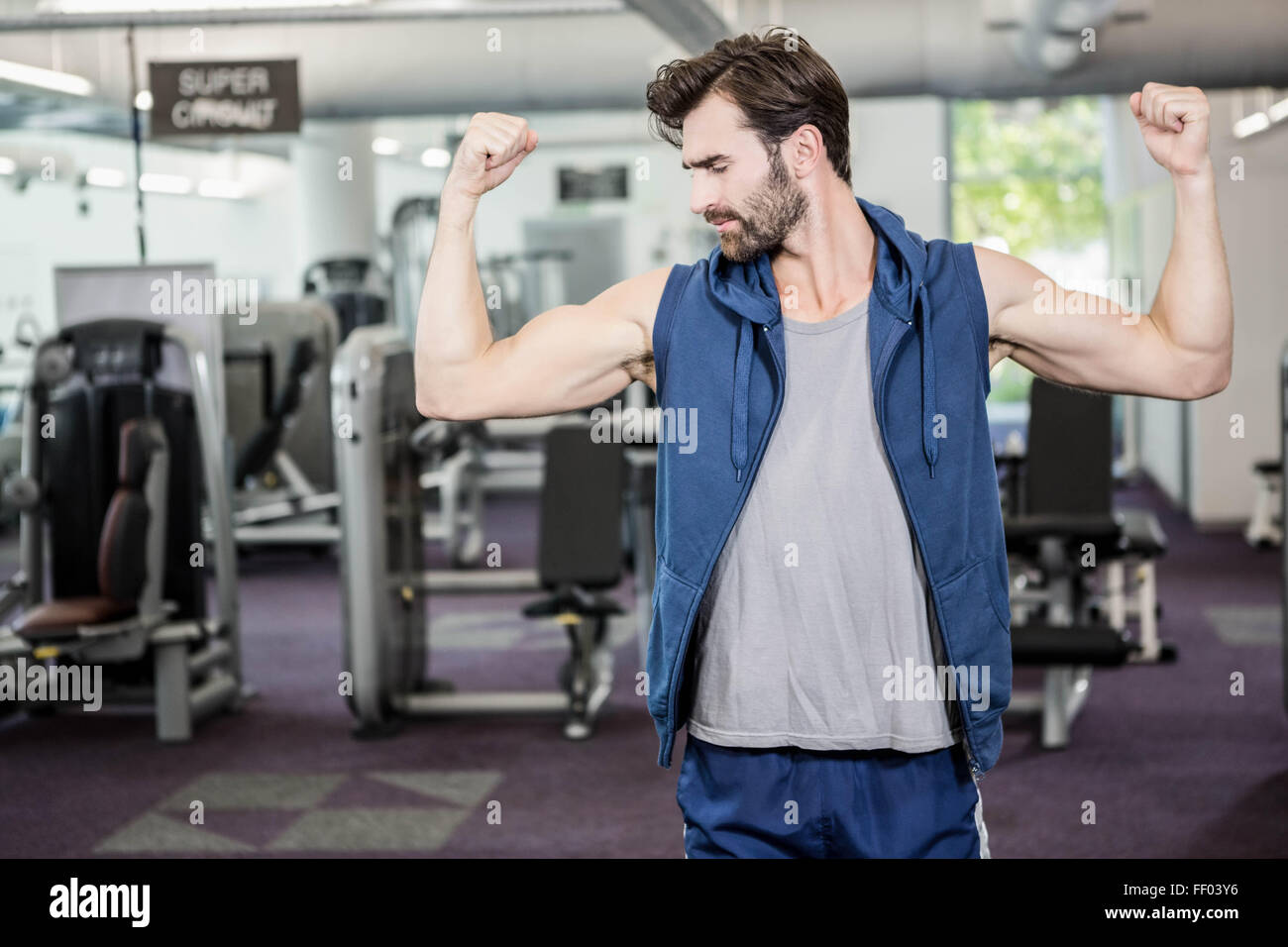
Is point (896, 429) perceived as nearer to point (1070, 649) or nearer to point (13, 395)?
point (1070, 649)

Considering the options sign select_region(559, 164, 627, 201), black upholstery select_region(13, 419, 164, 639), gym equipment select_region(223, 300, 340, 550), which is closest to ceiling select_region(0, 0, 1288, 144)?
gym equipment select_region(223, 300, 340, 550)

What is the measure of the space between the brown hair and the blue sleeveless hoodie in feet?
0.49

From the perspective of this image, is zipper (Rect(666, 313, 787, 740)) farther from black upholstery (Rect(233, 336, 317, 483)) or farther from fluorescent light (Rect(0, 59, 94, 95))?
fluorescent light (Rect(0, 59, 94, 95))

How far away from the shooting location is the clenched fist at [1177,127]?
1.39 metres

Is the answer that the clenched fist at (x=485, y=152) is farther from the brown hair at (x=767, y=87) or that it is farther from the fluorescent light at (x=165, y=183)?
the fluorescent light at (x=165, y=183)

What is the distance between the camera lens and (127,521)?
4.14m

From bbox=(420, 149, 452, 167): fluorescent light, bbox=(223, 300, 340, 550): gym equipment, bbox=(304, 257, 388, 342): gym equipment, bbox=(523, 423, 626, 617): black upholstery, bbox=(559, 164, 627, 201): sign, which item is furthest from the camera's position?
bbox=(420, 149, 452, 167): fluorescent light

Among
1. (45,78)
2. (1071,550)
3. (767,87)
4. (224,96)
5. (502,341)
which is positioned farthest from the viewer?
(45,78)

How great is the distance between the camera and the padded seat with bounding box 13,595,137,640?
4132 mm

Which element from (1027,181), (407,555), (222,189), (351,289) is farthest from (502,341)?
(1027,181)

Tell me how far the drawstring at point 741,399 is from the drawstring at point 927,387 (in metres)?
0.18

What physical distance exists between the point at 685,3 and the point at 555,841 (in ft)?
9.19

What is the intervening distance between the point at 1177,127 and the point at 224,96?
4734 millimetres

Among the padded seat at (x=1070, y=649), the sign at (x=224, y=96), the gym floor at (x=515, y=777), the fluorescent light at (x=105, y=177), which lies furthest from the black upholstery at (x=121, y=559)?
the fluorescent light at (x=105, y=177)
